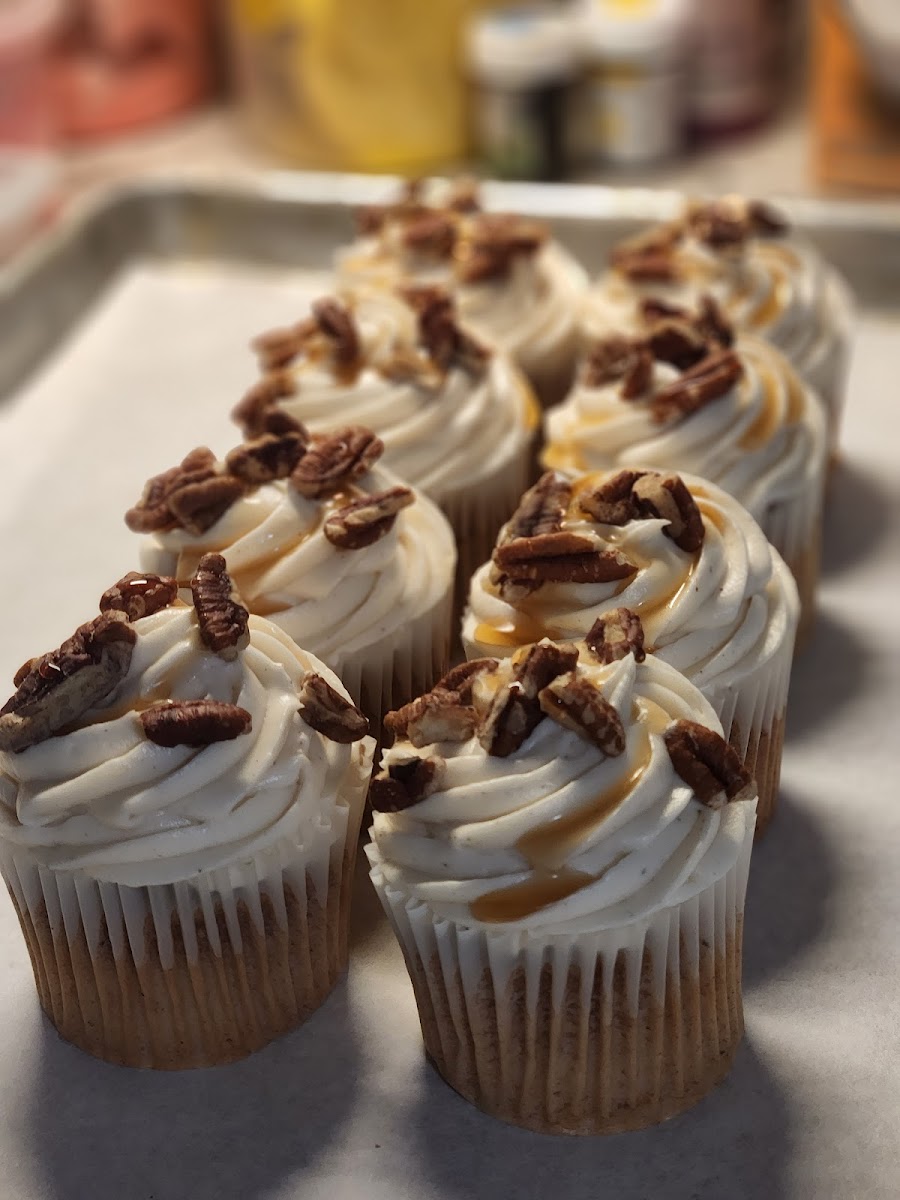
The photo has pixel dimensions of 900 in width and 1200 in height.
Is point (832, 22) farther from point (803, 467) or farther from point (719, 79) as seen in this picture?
point (803, 467)

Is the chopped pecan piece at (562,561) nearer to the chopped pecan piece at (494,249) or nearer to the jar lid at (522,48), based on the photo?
the chopped pecan piece at (494,249)

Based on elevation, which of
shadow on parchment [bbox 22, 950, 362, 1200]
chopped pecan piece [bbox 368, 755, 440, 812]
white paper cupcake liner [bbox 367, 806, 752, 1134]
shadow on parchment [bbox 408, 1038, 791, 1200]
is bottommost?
shadow on parchment [bbox 408, 1038, 791, 1200]

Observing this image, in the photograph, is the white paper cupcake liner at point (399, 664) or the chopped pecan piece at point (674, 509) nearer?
the chopped pecan piece at point (674, 509)

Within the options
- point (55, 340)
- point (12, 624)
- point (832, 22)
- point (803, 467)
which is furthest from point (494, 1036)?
point (832, 22)

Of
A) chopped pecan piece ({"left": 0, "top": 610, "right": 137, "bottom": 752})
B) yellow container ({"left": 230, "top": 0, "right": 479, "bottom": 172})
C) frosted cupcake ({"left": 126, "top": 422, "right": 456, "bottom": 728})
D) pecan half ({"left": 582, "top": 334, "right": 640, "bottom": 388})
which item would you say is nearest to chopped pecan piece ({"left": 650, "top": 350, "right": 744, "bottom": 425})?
pecan half ({"left": 582, "top": 334, "right": 640, "bottom": 388})

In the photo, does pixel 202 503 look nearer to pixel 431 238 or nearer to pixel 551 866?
pixel 551 866

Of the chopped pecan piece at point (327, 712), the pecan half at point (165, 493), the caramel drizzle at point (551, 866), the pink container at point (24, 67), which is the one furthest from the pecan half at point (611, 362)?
the pink container at point (24, 67)

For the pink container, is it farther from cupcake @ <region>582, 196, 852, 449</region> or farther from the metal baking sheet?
cupcake @ <region>582, 196, 852, 449</region>
